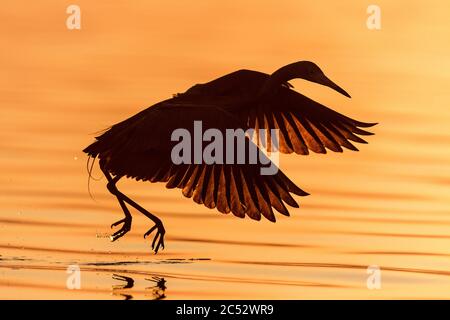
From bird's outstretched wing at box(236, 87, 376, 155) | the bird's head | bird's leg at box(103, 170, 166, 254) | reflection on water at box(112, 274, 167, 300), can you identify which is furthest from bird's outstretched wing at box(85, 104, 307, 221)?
bird's outstretched wing at box(236, 87, 376, 155)

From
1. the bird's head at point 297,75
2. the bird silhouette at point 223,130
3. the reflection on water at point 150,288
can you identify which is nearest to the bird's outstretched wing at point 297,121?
the bird silhouette at point 223,130

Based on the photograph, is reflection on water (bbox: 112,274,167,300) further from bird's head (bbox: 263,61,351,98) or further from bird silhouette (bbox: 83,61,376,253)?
bird's head (bbox: 263,61,351,98)

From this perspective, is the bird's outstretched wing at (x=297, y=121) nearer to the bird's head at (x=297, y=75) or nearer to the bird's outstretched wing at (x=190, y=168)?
the bird's head at (x=297, y=75)

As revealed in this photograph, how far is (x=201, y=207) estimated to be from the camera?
47.8ft

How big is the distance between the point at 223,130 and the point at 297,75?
1.82m

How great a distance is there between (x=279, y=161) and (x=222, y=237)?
273 centimetres

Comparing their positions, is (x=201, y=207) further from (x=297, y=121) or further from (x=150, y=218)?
(x=150, y=218)

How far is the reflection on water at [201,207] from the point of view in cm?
1203

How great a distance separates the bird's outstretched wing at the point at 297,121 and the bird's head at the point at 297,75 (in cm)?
17

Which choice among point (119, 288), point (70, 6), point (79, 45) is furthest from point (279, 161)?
point (70, 6)

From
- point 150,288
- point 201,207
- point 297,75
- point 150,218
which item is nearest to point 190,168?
point 150,288

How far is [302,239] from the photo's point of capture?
44.3 ft

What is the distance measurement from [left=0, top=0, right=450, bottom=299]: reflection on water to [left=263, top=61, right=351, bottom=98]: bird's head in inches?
49.8

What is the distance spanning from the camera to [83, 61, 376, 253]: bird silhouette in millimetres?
11211
